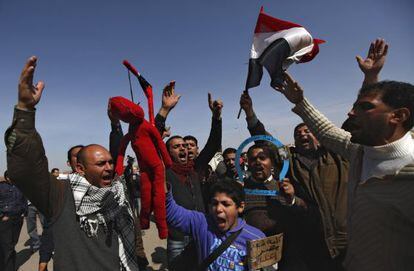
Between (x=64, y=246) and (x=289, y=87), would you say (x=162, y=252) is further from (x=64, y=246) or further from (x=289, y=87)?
(x=289, y=87)

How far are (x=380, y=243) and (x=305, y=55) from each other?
270 cm

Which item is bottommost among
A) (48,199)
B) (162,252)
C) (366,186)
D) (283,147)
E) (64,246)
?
(162,252)

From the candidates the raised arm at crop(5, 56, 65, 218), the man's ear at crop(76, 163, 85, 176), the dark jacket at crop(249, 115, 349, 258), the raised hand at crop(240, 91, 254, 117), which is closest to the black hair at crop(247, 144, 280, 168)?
the dark jacket at crop(249, 115, 349, 258)

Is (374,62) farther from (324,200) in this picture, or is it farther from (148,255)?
(148,255)

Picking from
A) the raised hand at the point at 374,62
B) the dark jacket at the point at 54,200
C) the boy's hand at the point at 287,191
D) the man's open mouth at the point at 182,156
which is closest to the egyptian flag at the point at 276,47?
the raised hand at the point at 374,62

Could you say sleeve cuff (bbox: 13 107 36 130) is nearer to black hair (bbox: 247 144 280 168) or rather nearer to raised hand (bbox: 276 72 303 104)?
black hair (bbox: 247 144 280 168)

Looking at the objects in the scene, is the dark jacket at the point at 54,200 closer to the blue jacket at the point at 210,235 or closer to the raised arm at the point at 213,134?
the blue jacket at the point at 210,235

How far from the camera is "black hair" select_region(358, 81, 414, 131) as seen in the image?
168 cm

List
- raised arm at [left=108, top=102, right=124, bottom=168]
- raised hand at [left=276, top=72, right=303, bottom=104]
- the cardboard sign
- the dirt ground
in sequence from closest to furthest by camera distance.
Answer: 1. the cardboard sign
2. raised hand at [left=276, top=72, right=303, bottom=104]
3. raised arm at [left=108, top=102, right=124, bottom=168]
4. the dirt ground

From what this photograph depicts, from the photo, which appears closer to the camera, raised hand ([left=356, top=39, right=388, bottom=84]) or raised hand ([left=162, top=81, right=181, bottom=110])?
raised hand ([left=356, top=39, right=388, bottom=84])

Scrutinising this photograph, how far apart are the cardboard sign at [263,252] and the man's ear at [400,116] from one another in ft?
3.89

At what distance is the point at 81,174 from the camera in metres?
2.20

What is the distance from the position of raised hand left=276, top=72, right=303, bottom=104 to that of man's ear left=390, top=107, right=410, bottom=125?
950mm

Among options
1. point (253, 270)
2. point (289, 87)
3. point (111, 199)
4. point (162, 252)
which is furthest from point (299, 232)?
point (162, 252)
